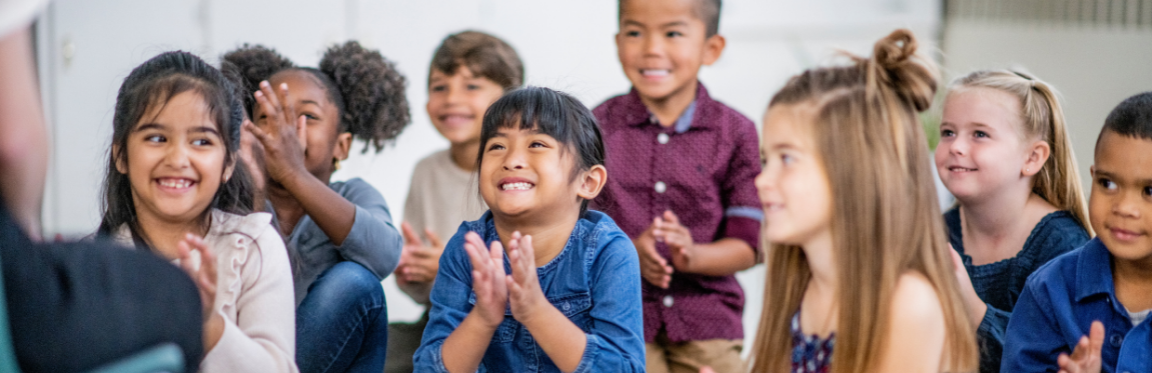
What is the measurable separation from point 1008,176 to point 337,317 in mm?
1427

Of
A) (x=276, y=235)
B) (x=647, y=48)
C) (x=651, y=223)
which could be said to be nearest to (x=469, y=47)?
(x=647, y=48)

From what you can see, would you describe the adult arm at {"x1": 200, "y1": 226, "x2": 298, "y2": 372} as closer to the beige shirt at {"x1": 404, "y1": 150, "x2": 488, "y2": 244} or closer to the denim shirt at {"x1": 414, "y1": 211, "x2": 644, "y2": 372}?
the denim shirt at {"x1": 414, "y1": 211, "x2": 644, "y2": 372}

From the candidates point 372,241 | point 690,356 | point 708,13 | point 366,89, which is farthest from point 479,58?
point 690,356

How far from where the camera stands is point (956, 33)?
189 inches

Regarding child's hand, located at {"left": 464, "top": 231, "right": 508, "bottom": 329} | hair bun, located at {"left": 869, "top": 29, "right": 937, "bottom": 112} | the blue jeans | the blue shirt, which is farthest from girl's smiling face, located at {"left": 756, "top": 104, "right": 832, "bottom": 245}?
the blue jeans

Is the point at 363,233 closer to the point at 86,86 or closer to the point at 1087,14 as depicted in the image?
the point at 86,86

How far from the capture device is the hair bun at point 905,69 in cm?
124

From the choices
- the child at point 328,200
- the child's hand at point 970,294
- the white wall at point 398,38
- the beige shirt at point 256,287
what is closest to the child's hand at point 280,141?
the child at point 328,200

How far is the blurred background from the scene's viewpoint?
13.9 feet

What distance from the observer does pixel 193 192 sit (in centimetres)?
155

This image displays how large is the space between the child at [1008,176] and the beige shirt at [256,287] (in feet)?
4.45

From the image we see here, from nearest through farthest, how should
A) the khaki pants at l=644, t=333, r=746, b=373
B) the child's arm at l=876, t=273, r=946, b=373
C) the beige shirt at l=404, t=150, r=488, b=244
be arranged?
the child's arm at l=876, t=273, r=946, b=373
the khaki pants at l=644, t=333, r=746, b=373
the beige shirt at l=404, t=150, r=488, b=244

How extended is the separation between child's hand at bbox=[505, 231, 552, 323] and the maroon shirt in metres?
0.78

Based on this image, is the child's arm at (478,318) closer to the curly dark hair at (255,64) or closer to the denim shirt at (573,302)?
the denim shirt at (573,302)
